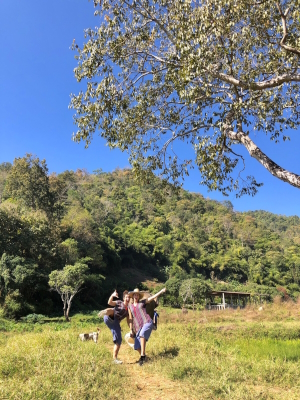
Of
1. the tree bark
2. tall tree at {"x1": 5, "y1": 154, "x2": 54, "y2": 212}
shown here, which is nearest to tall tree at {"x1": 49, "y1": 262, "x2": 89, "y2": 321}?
tall tree at {"x1": 5, "y1": 154, "x2": 54, "y2": 212}

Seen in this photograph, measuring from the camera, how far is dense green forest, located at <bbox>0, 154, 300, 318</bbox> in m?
22.5

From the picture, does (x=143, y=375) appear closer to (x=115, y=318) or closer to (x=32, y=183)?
(x=115, y=318)

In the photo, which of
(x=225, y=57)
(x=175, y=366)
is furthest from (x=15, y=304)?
(x=225, y=57)

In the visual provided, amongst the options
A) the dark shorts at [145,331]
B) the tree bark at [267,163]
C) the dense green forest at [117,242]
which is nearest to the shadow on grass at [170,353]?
the dark shorts at [145,331]

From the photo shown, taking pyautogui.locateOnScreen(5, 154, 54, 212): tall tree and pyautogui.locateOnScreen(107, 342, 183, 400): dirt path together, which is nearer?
pyautogui.locateOnScreen(107, 342, 183, 400): dirt path

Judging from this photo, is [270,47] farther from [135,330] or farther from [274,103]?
[135,330]

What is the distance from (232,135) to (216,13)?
2.47m

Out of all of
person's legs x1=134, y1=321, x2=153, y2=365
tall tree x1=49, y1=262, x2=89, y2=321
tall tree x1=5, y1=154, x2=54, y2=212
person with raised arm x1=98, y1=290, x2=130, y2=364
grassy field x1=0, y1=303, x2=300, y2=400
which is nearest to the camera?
grassy field x1=0, y1=303, x2=300, y2=400

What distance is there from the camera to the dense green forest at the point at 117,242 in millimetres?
22531

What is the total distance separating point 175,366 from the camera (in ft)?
14.3

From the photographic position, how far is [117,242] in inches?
1785

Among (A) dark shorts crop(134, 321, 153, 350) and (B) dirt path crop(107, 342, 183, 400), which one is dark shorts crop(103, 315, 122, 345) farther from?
(B) dirt path crop(107, 342, 183, 400)

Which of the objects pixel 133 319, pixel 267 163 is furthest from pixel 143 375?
pixel 267 163

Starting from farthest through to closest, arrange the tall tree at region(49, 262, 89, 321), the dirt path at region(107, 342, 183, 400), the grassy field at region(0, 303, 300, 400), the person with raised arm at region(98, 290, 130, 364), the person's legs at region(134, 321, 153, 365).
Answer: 1. the tall tree at region(49, 262, 89, 321)
2. the person with raised arm at region(98, 290, 130, 364)
3. the person's legs at region(134, 321, 153, 365)
4. the dirt path at region(107, 342, 183, 400)
5. the grassy field at region(0, 303, 300, 400)
